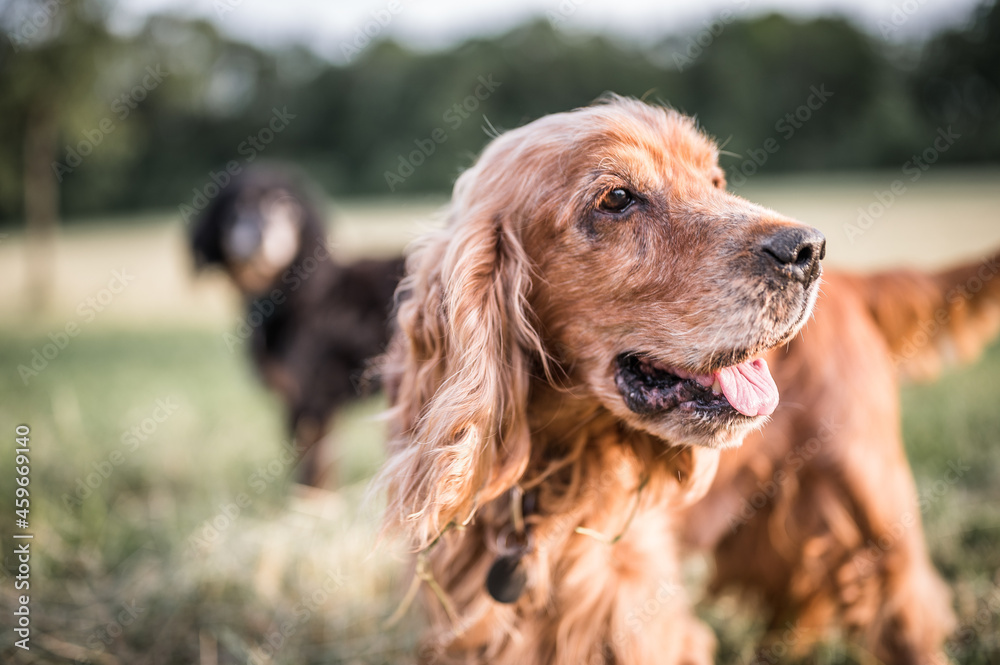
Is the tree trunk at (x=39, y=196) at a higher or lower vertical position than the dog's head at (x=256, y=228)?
lower

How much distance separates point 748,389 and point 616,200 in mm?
627

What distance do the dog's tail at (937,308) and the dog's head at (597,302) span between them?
4.12ft

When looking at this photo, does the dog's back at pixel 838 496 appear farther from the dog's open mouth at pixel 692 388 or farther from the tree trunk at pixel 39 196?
the tree trunk at pixel 39 196

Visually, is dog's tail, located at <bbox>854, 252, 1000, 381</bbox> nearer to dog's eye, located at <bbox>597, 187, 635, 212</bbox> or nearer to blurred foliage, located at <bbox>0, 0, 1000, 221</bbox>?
dog's eye, located at <bbox>597, 187, 635, 212</bbox>

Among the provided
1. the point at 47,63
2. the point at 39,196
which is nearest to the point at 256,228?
the point at 47,63

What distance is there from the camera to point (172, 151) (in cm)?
2825

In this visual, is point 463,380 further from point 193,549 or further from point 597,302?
point 193,549

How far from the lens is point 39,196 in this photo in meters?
13.3

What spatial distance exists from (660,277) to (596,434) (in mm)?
552

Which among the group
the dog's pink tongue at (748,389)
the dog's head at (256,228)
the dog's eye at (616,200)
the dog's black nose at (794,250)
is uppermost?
the dog's eye at (616,200)

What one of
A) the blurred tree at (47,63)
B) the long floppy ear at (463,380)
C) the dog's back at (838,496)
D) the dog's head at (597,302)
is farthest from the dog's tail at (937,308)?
the blurred tree at (47,63)

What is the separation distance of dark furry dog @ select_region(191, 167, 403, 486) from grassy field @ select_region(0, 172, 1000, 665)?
1.24 ft

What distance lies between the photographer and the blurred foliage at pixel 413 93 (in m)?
12.0

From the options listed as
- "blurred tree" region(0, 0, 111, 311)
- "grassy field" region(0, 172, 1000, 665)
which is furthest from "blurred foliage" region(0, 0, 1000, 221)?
"grassy field" region(0, 172, 1000, 665)
